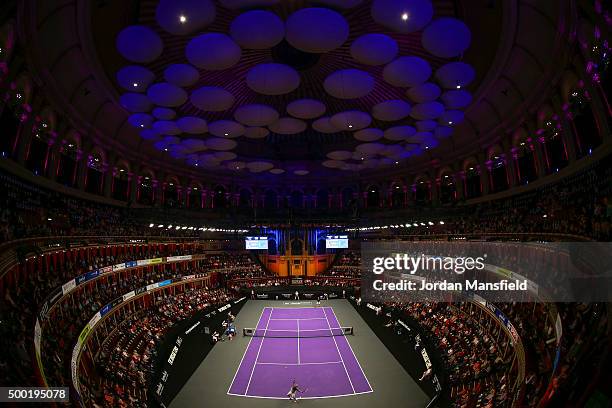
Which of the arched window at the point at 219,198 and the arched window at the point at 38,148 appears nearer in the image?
the arched window at the point at 38,148

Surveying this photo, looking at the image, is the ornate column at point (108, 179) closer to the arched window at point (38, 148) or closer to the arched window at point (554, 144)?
the arched window at point (38, 148)

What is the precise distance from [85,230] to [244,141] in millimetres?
16333

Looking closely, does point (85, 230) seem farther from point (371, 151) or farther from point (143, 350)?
point (371, 151)

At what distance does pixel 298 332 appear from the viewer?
1212 inches

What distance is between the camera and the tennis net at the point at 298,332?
29.7 meters

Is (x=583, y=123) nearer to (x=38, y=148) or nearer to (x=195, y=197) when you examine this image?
(x=38, y=148)

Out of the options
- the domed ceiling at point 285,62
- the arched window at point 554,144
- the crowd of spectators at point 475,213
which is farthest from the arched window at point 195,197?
the arched window at point 554,144

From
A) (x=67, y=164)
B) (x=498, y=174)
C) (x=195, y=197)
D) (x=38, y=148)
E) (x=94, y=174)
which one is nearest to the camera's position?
(x=38, y=148)

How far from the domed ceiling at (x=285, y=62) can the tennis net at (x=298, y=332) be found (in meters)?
14.9

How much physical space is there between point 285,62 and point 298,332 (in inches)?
879

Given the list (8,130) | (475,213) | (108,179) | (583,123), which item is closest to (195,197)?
(108,179)

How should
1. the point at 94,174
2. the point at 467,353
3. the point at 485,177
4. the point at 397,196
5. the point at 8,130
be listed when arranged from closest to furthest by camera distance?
the point at 8,130
the point at 467,353
the point at 94,174
the point at 485,177
the point at 397,196

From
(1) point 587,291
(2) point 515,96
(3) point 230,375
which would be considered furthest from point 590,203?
(3) point 230,375

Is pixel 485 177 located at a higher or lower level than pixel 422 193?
lower
